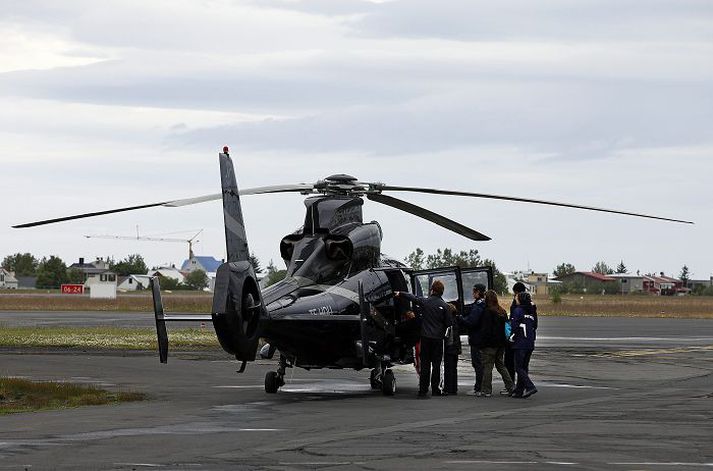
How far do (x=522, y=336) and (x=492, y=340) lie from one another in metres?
0.66

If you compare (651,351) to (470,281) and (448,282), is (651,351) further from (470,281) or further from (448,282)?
(448,282)

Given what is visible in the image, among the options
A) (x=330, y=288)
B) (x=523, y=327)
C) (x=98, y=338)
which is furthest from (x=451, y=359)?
(x=98, y=338)

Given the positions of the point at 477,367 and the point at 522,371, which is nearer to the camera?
the point at 522,371

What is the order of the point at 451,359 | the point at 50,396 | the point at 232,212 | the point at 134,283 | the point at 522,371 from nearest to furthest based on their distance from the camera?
the point at 232,212
the point at 50,396
the point at 522,371
the point at 451,359
the point at 134,283

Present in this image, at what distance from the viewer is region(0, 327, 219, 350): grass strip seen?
38.0 metres

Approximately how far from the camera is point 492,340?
71.3 ft

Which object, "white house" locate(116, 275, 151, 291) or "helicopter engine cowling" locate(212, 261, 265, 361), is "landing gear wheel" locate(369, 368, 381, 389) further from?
"white house" locate(116, 275, 151, 291)

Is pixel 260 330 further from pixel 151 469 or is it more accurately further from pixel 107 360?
pixel 107 360

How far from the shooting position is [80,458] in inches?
498

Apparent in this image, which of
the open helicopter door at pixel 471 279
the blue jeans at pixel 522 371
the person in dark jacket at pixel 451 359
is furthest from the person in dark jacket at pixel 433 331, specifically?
the open helicopter door at pixel 471 279

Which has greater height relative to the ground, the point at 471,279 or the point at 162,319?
the point at 471,279

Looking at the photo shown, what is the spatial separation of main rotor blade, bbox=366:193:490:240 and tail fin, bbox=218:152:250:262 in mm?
4632

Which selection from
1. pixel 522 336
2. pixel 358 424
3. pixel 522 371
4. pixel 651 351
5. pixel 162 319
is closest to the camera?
pixel 358 424

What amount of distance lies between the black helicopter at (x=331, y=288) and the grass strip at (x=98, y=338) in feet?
50.8
